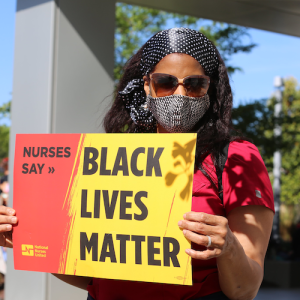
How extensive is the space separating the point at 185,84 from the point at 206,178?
0.45 metres

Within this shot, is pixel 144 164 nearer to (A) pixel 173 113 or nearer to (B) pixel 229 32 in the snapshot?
(A) pixel 173 113

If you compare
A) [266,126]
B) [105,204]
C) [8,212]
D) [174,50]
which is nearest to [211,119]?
[174,50]

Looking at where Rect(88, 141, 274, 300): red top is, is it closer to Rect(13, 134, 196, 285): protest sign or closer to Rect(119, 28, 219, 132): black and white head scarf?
Rect(13, 134, 196, 285): protest sign

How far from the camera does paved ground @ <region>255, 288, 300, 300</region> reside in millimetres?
7422

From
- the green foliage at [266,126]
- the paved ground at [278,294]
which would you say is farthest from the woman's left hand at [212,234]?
the paved ground at [278,294]

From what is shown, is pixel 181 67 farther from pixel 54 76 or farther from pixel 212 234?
pixel 54 76

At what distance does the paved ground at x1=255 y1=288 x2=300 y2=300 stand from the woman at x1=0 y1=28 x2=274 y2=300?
254 inches

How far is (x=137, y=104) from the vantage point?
2.11 metres

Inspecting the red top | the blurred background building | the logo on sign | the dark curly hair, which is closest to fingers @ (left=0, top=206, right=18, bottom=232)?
the logo on sign

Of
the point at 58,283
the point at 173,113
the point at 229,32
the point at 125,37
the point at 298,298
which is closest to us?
the point at 173,113

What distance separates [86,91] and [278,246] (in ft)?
24.7

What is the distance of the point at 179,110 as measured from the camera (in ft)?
5.65

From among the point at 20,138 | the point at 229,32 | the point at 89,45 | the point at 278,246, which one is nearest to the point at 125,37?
the point at 229,32

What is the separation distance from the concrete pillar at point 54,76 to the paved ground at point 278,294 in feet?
17.9
